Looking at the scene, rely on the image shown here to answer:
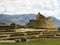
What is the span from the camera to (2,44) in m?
→ 24.0

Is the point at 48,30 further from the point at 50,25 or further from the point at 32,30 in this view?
the point at 32,30

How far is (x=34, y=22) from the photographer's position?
42.3 m

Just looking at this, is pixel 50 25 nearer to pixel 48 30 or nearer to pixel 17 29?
pixel 48 30

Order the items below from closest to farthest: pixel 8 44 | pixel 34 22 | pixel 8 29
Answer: pixel 8 44 < pixel 8 29 < pixel 34 22

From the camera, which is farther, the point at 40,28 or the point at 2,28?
the point at 40,28

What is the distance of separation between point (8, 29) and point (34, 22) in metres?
5.81

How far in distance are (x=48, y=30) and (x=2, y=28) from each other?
29.3 feet

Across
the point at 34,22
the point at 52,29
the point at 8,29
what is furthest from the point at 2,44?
the point at 52,29

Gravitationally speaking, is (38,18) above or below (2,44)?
above

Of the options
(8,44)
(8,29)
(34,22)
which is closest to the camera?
(8,44)

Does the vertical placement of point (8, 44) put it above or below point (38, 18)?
below

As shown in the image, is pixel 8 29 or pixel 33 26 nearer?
pixel 8 29

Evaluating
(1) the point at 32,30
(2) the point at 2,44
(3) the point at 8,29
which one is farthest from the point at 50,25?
(2) the point at 2,44

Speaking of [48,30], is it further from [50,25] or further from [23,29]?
[23,29]
